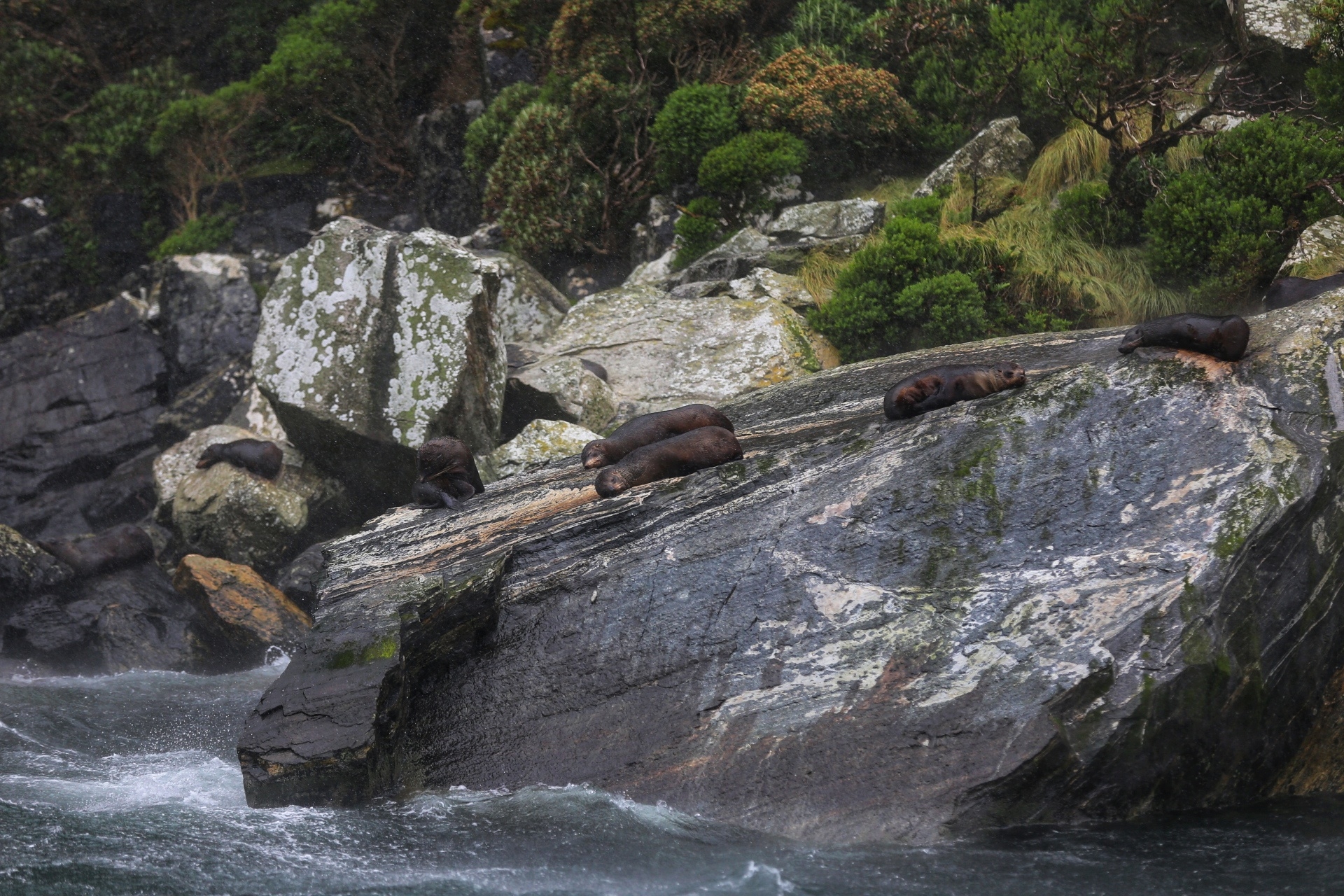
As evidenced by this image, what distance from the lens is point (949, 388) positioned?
6758 mm

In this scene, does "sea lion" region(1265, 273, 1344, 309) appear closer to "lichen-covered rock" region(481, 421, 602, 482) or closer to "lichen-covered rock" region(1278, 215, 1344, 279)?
"lichen-covered rock" region(1278, 215, 1344, 279)

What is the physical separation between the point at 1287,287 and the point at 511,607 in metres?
7.14

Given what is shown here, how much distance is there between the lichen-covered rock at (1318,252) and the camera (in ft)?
31.9

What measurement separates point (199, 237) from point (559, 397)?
12.9m

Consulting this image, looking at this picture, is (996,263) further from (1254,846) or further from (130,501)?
(130,501)

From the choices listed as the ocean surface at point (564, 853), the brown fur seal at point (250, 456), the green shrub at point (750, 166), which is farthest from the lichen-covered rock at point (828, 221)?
the ocean surface at point (564, 853)

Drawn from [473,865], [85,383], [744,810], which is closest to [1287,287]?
[744,810]

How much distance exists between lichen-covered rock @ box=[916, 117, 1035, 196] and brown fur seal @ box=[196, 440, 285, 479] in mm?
8693

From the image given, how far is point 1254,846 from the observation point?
469cm

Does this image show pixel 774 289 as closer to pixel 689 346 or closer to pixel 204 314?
pixel 689 346

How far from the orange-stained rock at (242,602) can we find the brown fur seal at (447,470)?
302cm

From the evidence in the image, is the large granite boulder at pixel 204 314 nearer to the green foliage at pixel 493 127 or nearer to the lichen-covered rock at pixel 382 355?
the green foliage at pixel 493 127

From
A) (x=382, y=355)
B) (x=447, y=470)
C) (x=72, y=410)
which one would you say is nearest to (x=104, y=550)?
(x=382, y=355)

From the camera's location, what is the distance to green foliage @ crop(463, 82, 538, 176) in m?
18.7
